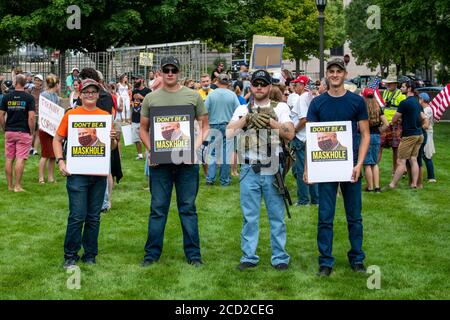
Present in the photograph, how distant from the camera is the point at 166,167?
314 inches

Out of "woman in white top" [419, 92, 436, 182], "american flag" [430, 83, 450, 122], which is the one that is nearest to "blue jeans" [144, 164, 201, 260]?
"american flag" [430, 83, 450, 122]

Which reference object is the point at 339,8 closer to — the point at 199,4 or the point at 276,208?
the point at 199,4

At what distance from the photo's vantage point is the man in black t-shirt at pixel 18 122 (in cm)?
1292

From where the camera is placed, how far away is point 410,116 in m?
13.7

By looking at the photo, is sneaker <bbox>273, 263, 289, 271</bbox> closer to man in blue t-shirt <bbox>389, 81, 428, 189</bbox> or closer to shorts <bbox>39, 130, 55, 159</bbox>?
man in blue t-shirt <bbox>389, 81, 428, 189</bbox>

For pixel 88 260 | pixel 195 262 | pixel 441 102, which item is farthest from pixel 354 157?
pixel 441 102

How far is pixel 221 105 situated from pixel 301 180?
8.87ft

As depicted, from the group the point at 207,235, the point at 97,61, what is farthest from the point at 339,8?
the point at 207,235

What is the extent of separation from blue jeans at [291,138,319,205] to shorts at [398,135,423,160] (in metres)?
2.60

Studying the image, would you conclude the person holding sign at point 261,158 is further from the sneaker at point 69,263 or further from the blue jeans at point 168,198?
the sneaker at point 69,263

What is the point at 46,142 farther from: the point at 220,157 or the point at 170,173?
the point at 170,173

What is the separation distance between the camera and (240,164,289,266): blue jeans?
7.91 m

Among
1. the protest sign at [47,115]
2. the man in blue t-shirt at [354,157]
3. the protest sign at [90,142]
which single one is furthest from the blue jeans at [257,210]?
the protest sign at [47,115]
